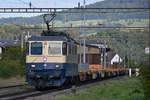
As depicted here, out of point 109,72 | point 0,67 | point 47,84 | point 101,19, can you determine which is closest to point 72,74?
point 47,84

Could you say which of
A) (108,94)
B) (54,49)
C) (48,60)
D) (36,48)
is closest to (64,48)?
(54,49)

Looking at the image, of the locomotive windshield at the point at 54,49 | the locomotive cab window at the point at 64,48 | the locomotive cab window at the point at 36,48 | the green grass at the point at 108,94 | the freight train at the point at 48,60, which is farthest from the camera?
the locomotive cab window at the point at 36,48

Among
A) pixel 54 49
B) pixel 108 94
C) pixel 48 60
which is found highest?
pixel 54 49

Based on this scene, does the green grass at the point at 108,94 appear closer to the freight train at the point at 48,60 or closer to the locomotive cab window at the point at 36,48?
the freight train at the point at 48,60

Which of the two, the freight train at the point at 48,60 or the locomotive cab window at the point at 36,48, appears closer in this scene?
the freight train at the point at 48,60

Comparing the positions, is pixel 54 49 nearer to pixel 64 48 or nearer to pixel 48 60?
pixel 64 48

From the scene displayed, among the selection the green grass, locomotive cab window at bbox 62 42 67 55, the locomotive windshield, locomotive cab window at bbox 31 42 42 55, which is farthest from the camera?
locomotive cab window at bbox 31 42 42 55

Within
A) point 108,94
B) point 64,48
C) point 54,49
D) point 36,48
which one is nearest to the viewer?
point 108,94

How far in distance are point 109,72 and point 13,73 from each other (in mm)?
13949

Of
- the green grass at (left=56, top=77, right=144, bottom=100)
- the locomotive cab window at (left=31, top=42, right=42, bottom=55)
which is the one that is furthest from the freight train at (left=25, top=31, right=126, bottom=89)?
the green grass at (left=56, top=77, right=144, bottom=100)

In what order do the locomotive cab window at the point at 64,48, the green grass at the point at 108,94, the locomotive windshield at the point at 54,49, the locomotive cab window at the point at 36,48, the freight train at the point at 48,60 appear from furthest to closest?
the locomotive cab window at the point at 36,48, the locomotive windshield at the point at 54,49, the locomotive cab window at the point at 64,48, the freight train at the point at 48,60, the green grass at the point at 108,94

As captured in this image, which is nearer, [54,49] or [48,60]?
[48,60]

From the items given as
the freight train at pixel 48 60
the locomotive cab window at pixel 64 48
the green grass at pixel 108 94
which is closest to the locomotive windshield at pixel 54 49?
the freight train at pixel 48 60

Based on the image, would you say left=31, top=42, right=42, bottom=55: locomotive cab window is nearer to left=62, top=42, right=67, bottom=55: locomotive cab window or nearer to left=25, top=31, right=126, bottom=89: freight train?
left=25, top=31, right=126, bottom=89: freight train
